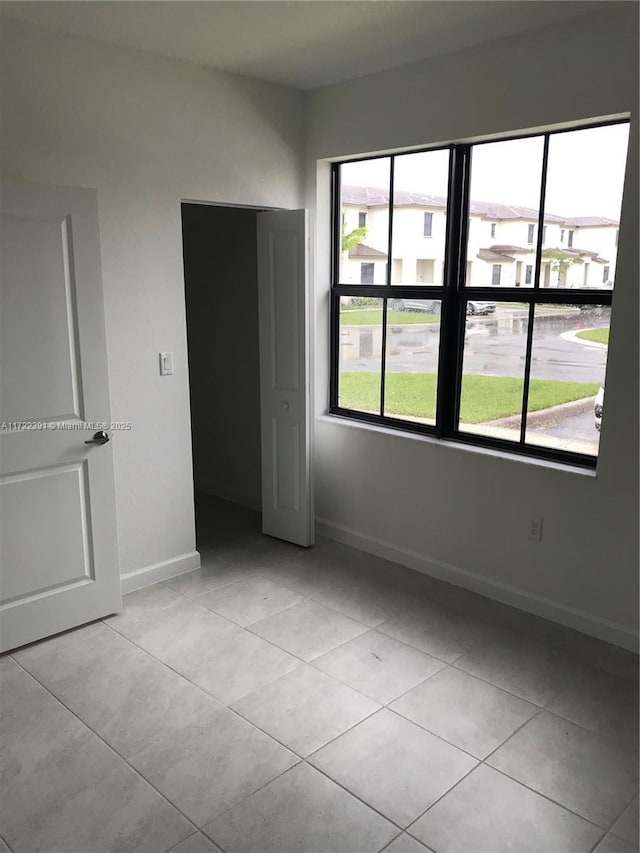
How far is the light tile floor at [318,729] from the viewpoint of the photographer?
82.2 inches

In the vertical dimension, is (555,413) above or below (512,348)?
below

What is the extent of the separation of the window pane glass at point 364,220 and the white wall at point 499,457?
0.39 feet

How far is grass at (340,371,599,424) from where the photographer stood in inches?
128

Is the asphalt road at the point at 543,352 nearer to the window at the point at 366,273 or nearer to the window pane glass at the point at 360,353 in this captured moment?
the window pane glass at the point at 360,353

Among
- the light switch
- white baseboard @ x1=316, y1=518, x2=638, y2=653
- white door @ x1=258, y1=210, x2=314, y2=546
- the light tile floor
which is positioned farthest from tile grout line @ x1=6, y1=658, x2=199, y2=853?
white baseboard @ x1=316, y1=518, x2=638, y2=653

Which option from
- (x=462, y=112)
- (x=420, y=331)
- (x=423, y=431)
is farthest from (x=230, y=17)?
(x=423, y=431)

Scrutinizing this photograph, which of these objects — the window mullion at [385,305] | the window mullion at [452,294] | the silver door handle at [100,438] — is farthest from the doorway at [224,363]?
the window mullion at [452,294]

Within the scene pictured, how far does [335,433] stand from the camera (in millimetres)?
4188

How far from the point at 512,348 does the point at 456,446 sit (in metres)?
0.58

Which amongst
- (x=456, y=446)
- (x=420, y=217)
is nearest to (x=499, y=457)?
(x=456, y=446)

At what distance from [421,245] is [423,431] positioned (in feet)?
3.28

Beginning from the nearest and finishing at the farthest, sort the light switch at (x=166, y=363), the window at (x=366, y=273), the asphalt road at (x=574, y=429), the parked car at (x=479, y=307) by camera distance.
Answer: the asphalt road at (x=574, y=429)
the parked car at (x=479, y=307)
the light switch at (x=166, y=363)
the window at (x=366, y=273)

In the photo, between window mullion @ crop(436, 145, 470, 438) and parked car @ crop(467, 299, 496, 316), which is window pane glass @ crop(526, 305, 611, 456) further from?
window mullion @ crop(436, 145, 470, 438)

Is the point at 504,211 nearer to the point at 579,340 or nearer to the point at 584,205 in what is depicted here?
the point at 584,205
